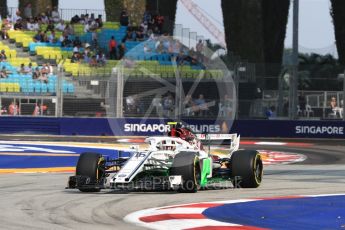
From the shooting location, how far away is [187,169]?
45.3 feet

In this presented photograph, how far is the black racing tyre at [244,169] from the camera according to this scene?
15156 millimetres

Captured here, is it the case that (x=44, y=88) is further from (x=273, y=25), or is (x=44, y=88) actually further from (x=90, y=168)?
(x=273, y=25)

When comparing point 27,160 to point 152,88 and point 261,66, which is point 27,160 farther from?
point 261,66

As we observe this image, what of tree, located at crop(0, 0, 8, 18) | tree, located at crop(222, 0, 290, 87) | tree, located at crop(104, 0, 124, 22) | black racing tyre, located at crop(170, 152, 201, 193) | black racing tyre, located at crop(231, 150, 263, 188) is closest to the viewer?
black racing tyre, located at crop(170, 152, 201, 193)

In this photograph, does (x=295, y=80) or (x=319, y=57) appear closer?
(x=295, y=80)

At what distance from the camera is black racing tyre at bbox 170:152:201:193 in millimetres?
13844

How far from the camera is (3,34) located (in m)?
40.4

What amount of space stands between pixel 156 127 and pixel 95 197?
65.3 feet

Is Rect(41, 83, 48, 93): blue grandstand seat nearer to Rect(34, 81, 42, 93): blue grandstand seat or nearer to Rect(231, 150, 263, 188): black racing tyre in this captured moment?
Rect(34, 81, 42, 93): blue grandstand seat

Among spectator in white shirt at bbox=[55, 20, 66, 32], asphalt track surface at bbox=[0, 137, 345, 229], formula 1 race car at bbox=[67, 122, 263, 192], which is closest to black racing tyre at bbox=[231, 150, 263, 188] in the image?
formula 1 race car at bbox=[67, 122, 263, 192]

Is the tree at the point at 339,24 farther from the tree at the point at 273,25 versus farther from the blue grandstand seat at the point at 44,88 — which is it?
the blue grandstand seat at the point at 44,88

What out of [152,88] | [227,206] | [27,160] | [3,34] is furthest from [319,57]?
[227,206]

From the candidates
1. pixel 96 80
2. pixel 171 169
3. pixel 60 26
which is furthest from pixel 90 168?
pixel 60 26

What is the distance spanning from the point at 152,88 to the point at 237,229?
73.1 ft
